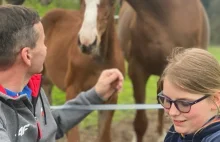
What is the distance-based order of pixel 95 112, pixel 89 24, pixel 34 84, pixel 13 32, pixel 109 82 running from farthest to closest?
pixel 95 112 < pixel 89 24 < pixel 109 82 < pixel 34 84 < pixel 13 32

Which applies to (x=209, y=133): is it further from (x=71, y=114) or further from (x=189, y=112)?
(x=71, y=114)

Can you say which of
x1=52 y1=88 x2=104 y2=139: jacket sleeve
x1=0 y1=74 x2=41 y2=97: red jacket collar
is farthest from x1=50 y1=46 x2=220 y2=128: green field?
x1=0 y1=74 x2=41 y2=97: red jacket collar

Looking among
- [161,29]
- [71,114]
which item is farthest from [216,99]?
[161,29]

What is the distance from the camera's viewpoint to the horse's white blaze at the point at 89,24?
13.9ft

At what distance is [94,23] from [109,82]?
1707mm

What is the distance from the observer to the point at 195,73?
1.82 m

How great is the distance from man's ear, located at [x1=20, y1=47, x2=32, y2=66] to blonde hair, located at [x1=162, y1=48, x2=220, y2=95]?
602mm

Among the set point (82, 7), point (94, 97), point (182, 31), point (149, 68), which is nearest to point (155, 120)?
Result: point (149, 68)

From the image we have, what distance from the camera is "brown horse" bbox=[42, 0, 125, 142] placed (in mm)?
4379

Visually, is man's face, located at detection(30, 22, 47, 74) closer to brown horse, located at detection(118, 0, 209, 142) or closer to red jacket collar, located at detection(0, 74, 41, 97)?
→ red jacket collar, located at detection(0, 74, 41, 97)

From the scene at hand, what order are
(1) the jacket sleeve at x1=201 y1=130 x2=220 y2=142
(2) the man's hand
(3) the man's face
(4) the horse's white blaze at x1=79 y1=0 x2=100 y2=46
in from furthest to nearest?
(4) the horse's white blaze at x1=79 y1=0 x2=100 y2=46
(2) the man's hand
(3) the man's face
(1) the jacket sleeve at x1=201 y1=130 x2=220 y2=142

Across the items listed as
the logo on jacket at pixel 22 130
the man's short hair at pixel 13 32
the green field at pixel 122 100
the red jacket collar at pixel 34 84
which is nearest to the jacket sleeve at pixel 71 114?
the red jacket collar at pixel 34 84

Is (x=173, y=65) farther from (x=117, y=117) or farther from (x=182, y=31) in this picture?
(x=117, y=117)

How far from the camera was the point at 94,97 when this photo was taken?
2.83 meters
